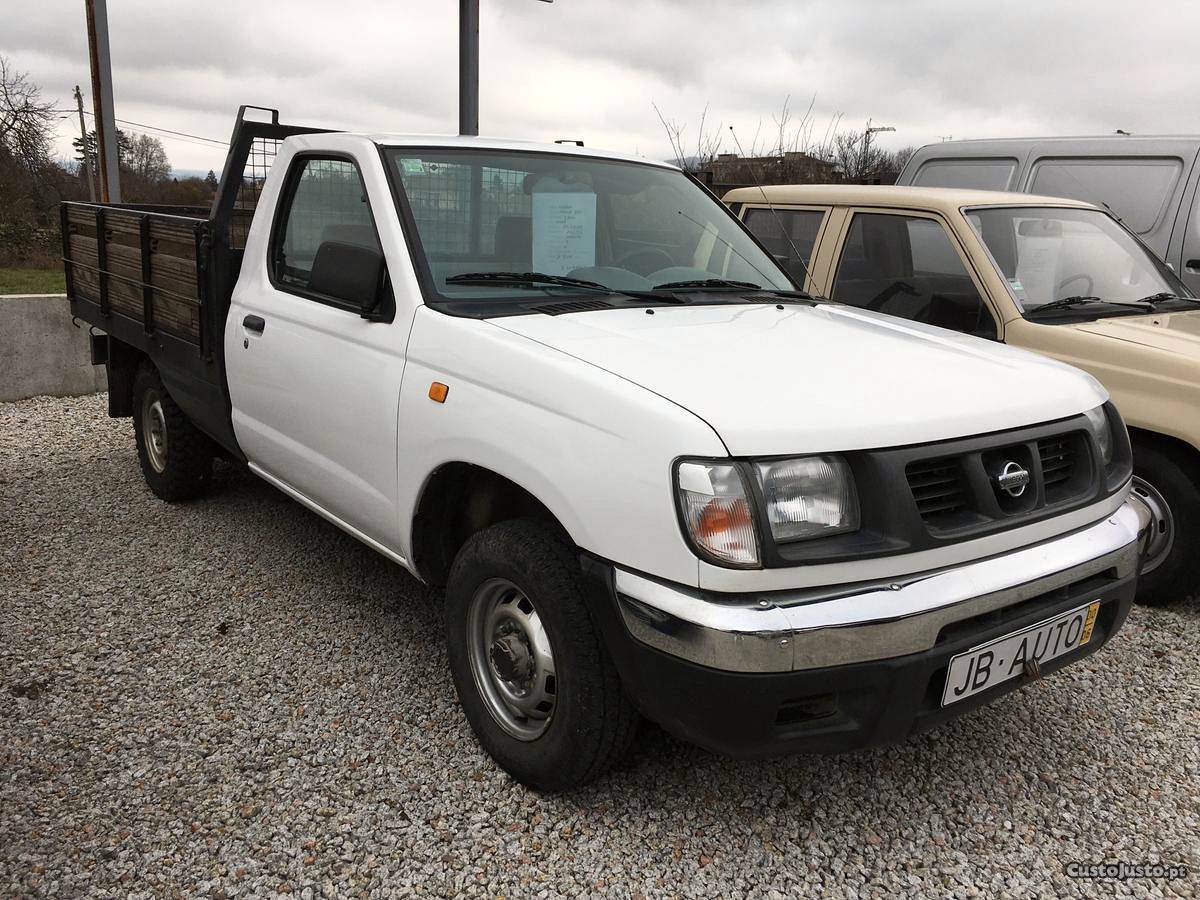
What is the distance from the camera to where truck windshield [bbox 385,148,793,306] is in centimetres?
320

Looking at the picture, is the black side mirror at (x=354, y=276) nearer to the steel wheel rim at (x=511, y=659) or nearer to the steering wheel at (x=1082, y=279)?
the steel wheel rim at (x=511, y=659)

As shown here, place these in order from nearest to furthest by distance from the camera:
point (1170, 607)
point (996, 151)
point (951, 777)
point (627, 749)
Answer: point (627, 749) < point (951, 777) < point (1170, 607) < point (996, 151)

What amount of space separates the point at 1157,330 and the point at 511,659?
11.0 ft

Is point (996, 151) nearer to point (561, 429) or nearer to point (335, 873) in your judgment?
point (561, 429)

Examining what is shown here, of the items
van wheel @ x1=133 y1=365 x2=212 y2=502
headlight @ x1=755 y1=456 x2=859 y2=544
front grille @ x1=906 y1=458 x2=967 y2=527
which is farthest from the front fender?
van wheel @ x1=133 y1=365 x2=212 y2=502

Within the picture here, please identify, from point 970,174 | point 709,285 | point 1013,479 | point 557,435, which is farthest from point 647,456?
point 970,174

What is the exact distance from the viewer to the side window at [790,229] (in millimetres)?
5309

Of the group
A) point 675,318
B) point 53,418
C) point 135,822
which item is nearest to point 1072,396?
point 675,318

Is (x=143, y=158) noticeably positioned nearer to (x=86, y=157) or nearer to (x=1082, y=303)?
(x=86, y=157)

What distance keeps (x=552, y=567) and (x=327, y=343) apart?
4.64ft

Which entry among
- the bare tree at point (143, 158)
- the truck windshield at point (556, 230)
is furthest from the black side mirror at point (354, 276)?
the bare tree at point (143, 158)

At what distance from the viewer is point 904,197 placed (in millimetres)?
4949

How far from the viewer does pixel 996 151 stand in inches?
280

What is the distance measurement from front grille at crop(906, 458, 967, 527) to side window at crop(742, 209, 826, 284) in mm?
2700
